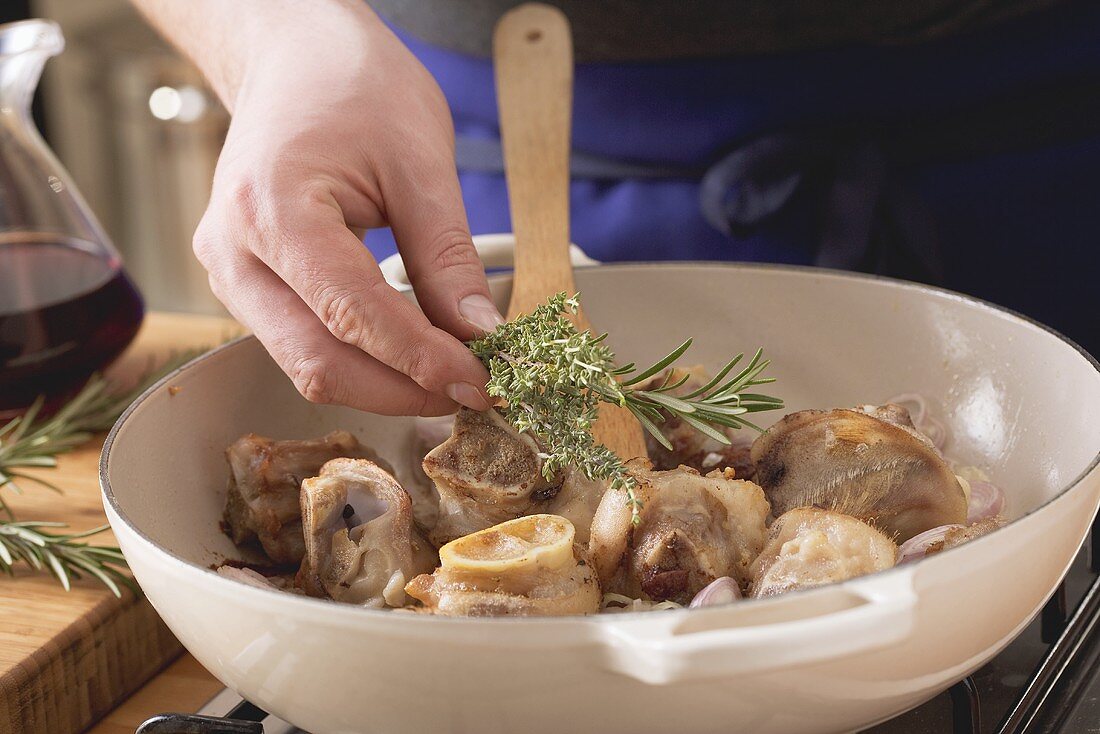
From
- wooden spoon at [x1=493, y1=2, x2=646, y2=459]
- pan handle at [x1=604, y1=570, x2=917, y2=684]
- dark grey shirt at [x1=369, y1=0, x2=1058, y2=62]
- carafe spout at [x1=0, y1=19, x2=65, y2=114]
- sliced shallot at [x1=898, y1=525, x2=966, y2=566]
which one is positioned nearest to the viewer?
pan handle at [x1=604, y1=570, x2=917, y2=684]

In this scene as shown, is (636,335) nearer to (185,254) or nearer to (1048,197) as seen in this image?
(1048,197)

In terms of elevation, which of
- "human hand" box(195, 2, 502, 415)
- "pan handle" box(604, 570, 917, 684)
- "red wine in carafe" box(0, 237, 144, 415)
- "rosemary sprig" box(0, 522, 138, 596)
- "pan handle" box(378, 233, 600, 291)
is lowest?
"rosemary sprig" box(0, 522, 138, 596)

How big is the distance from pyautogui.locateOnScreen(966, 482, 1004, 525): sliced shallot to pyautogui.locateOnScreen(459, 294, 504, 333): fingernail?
444mm

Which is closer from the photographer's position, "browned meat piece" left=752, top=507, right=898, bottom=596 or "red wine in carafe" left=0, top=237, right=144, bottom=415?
"browned meat piece" left=752, top=507, right=898, bottom=596

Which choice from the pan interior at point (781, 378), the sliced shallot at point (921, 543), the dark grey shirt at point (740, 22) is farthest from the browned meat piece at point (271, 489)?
the dark grey shirt at point (740, 22)

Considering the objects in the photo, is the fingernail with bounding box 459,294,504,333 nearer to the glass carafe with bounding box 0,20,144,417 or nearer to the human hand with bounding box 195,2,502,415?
the human hand with bounding box 195,2,502,415

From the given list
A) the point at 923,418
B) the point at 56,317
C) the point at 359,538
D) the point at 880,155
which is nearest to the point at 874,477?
the point at 923,418

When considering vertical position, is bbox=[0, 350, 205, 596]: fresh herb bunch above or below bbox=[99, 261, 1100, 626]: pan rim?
below

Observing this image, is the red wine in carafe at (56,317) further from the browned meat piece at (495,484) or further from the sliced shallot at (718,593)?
the sliced shallot at (718,593)

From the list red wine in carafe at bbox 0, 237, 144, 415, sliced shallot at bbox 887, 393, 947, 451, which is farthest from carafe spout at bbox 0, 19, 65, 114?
sliced shallot at bbox 887, 393, 947, 451

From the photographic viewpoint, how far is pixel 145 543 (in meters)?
0.74

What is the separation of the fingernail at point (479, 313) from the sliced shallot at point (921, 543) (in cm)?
37

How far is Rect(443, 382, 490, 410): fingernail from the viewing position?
0.94 m

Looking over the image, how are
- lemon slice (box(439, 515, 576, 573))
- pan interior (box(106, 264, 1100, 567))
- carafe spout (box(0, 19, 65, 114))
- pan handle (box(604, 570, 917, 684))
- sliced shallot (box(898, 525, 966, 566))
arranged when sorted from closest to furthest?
pan handle (box(604, 570, 917, 684)) → lemon slice (box(439, 515, 576, 573)) → sliced shallot (box(898, 525, 966, 566)) → pan interior (box(106, 264, 1100, 567)) → carafe spout (box(0, 19, 65, 114))
